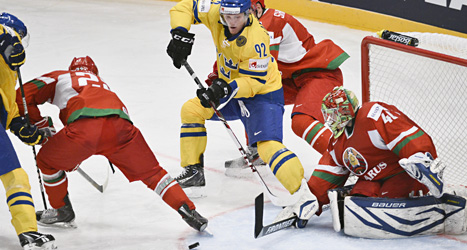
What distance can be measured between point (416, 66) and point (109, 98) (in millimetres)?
2099

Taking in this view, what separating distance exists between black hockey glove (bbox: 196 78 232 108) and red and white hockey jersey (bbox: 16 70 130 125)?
44cm

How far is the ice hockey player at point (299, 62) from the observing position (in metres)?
4.52

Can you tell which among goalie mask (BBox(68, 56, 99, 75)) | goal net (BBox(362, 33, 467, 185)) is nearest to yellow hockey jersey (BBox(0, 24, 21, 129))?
goalie mask (BBox(68, 56, 99, 75))

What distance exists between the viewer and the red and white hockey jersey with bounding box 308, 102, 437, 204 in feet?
11.5

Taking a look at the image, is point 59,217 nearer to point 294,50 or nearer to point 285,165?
point 285,165

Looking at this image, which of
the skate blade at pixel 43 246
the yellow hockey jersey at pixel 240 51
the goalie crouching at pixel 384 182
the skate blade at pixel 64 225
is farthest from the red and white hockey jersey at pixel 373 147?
the skate blade at pixel 43 246

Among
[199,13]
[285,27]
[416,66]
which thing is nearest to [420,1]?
[416,66]

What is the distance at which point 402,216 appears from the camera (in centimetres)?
356

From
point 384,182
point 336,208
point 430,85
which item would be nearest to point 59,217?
point 336,208

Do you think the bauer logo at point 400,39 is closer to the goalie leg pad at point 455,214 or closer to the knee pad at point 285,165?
the knee pad at point 285,165

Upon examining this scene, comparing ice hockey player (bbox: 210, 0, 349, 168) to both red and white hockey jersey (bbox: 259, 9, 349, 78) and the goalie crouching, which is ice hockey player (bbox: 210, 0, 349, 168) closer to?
red and white hockey jersey (bbox: 259, 9, 349, 78)

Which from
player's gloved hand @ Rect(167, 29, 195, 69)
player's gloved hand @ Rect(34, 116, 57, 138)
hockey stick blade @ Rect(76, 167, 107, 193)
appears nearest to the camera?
player's gloved hand @ Rect(34, 116, 57, 138)

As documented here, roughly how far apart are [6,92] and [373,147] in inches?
65.4

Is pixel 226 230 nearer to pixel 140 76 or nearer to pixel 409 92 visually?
pixel 409 92
